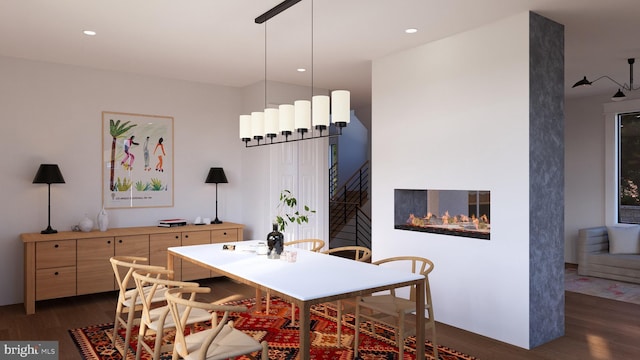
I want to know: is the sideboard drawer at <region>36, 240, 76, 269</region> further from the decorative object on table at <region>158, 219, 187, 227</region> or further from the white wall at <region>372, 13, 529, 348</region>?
the white wall at <region>372, 13, 529, 348</region>

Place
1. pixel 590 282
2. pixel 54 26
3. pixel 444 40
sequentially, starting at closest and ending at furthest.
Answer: pixel 54 26 < pixel 444 40 < pixel 590 282

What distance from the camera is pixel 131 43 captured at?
4.63 metres

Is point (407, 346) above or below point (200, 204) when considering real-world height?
below

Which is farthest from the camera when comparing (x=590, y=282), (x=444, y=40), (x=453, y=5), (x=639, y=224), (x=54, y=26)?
(x=639, y=224)

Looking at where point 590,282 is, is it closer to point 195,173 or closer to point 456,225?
point 456,225

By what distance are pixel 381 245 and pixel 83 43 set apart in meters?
3.70

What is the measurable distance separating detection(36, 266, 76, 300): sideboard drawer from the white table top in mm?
1820

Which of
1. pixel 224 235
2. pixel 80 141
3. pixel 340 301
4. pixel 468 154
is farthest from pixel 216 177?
pixel 468 154

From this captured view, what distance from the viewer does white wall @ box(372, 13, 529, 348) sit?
3.85m

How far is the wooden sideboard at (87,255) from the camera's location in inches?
191

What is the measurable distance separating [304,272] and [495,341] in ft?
6.46

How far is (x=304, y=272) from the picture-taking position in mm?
3125

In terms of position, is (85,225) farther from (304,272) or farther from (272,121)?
(304,272)

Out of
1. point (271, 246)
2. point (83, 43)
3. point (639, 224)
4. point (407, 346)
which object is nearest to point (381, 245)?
point (407, 346)
